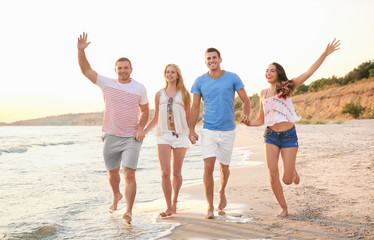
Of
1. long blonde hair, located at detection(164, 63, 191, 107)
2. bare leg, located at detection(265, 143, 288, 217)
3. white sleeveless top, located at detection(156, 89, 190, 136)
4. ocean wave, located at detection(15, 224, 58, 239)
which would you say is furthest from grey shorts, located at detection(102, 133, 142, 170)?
bare leg, located at detection(265, 143, 288, 217)

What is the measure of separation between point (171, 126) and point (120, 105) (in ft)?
2.55

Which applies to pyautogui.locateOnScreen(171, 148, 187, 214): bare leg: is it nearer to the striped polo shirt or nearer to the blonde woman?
the blonde woman

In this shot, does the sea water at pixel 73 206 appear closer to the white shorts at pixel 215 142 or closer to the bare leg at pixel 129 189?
the bare leg at pixel 129 189

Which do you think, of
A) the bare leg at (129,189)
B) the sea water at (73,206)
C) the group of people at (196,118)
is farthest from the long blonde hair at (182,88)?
the sea water at (73,206)

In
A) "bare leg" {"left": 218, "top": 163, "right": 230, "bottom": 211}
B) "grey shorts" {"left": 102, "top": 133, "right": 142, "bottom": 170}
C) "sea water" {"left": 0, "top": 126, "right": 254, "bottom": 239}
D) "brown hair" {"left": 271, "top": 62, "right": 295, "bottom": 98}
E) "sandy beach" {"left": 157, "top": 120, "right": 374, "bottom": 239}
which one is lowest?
"sea water" {"left": 0, "top": 126, "right": 254, "bottom": 239}

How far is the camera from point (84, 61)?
5.00 metres

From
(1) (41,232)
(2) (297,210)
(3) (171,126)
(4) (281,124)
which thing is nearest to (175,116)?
(3) (171,126)

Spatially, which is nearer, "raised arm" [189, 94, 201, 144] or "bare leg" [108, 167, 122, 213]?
"raised arm" [189, 94, 201, 144]

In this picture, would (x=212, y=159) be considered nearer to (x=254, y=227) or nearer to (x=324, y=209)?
(x=254, y=227)

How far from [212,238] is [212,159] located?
1.30m

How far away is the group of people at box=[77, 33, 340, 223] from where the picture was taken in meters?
4.77

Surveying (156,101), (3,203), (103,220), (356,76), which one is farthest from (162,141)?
(356,76)

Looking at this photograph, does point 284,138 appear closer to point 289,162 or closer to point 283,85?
point 289,162

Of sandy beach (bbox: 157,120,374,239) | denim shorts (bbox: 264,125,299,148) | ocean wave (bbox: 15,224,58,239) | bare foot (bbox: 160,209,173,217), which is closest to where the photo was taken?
sandy beach (bbox: 157,120,374,239)
